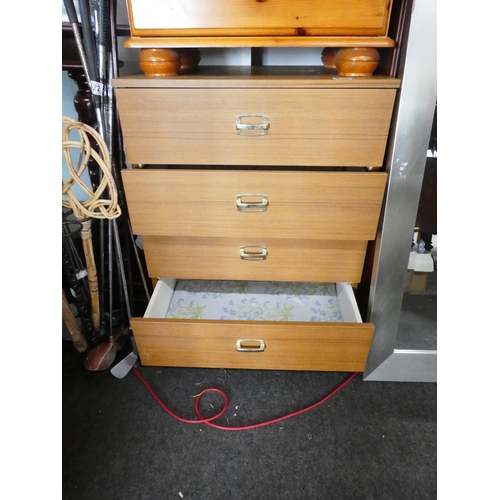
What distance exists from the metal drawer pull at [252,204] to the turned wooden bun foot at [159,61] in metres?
0.34

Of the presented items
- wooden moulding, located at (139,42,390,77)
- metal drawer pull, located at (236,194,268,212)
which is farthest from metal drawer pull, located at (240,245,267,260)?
wooden moulding, located at (139,42,390,77)

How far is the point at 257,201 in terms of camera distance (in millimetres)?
915

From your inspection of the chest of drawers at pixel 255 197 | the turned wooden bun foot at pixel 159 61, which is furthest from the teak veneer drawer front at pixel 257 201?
the turned wooden bun foot at pixel 159 61

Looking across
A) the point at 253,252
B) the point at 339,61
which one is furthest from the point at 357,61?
the point at 253,252

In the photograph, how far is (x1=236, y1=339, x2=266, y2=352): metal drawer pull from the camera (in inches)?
39.4

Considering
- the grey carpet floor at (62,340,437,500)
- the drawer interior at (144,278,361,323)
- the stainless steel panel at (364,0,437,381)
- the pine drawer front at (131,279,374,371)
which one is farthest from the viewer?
the drawer interior at (144,278,361,323)

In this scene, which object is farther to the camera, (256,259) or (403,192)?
(256,259)

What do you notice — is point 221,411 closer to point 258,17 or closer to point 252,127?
point 252,127

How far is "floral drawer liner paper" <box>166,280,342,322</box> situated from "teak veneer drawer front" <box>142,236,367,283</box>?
0.47ft

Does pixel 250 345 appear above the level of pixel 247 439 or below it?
above

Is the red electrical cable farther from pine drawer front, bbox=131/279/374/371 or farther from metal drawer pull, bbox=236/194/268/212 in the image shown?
metal drawer pull, bbox=236/194/268/212

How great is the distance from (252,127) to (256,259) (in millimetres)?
376
